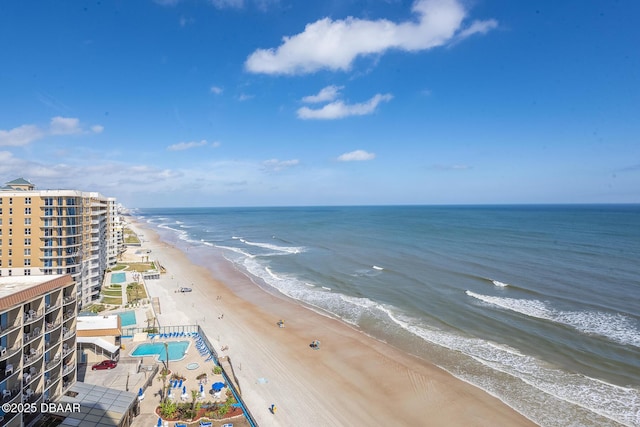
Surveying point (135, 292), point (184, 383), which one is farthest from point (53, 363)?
point (135, 292)

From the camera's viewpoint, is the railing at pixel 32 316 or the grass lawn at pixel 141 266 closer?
the railing at pixel 32 316

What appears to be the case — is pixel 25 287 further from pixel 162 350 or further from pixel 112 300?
pixel 112 300

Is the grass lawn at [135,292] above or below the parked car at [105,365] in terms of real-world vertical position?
above

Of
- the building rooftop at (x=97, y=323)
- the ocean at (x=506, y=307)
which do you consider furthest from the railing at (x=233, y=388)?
the ocean at (x=506, y=307)

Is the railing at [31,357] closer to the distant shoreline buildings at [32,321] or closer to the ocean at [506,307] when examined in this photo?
the distant shoreline buildings at [32,321]

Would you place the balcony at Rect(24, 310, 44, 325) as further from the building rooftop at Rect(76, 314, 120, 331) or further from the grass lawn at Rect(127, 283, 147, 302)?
the grass lawn at Rect(127, 283, 147, 302)

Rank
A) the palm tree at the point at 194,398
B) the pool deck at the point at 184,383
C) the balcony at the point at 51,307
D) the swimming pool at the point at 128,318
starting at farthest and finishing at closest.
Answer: the swimming pool at the point at 128,318
the palm tree at the point at 194,398
the pool deck at the point at 184,383
the balcony at the point at 51,307
